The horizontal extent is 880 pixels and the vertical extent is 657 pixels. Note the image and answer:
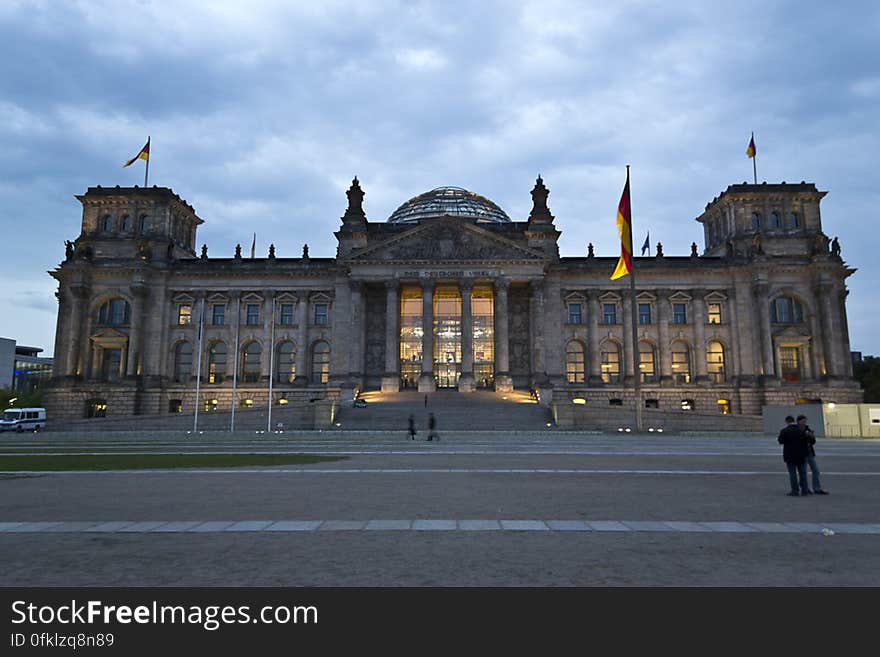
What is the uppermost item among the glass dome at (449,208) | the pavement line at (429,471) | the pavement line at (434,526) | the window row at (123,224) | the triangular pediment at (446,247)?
the glass dome at (449,208)

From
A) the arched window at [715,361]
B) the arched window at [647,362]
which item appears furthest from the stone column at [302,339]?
the arched window at [715,361]

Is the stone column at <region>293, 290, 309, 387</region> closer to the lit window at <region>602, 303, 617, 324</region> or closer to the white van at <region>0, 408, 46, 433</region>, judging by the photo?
the white van at <region>0, 408, 46, 433</region>

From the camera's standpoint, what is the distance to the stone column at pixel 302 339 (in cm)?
7194

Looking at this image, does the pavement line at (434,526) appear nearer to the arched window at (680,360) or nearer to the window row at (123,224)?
the arched window at (680,360)

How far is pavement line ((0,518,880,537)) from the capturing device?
32.1 ft

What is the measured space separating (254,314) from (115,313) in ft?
52.7

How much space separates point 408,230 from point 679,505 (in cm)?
5917

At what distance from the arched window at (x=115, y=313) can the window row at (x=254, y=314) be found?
230 inches

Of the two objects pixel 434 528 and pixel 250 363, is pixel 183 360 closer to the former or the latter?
pixel 250 363

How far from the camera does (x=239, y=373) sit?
2901 inches

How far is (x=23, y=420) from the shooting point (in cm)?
5728

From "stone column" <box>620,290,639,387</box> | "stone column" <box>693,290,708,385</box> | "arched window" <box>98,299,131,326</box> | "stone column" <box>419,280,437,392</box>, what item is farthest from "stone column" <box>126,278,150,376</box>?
"stone column" <box>693,290,708,385</box>
